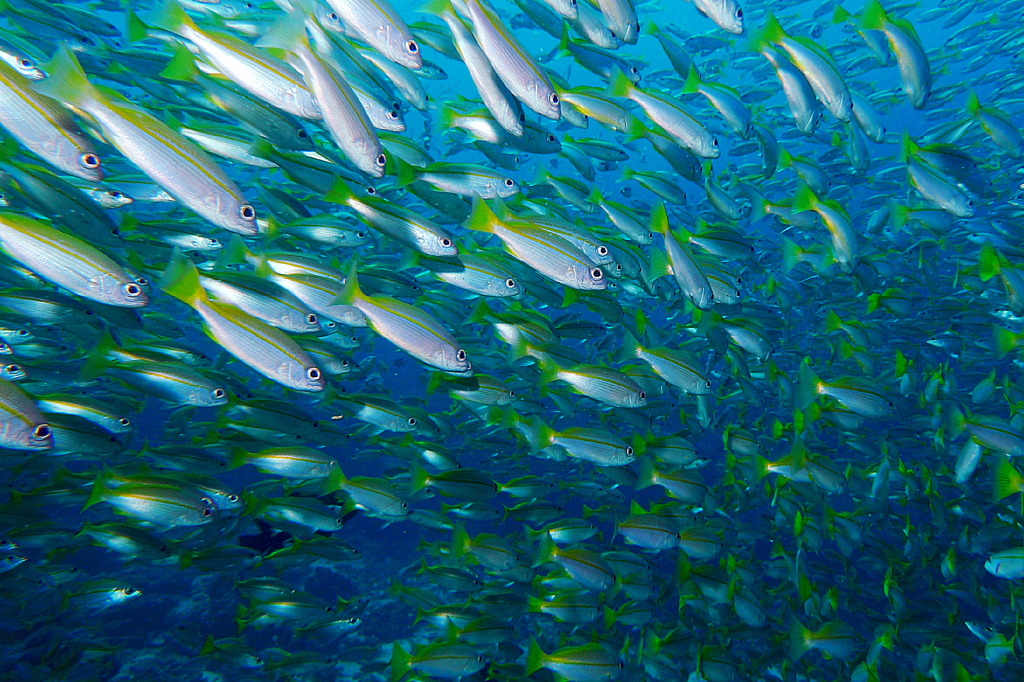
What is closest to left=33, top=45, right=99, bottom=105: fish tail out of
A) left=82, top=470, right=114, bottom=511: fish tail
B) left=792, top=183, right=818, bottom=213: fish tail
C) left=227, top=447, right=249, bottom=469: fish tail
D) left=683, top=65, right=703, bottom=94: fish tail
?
left=82, top=470, right=114, bottom=511: fish tail

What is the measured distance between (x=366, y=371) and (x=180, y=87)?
455 cm

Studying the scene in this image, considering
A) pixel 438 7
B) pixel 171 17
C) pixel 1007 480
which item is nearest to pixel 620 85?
pixel 438 7

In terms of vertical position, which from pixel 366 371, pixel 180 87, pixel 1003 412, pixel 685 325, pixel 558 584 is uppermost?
pixel 180 87

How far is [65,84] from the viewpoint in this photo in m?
2.10

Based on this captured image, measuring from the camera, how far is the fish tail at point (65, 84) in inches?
81.9

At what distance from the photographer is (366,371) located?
8.09 m

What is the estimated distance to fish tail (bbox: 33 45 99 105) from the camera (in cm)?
208

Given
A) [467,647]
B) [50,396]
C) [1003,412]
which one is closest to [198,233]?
[50,396]

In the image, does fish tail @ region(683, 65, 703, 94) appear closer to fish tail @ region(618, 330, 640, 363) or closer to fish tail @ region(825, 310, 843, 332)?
fish tail @ region(618, 330, 640, 363)

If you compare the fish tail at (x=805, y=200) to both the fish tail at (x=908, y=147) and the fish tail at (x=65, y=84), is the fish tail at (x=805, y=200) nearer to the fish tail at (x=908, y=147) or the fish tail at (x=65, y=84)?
the fish tail at (x=908, y=147)

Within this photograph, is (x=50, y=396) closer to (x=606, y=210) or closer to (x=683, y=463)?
(x=606, y=210)

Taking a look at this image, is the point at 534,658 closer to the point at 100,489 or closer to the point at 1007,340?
the point at 100,489

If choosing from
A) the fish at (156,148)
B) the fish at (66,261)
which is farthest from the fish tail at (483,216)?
the fish at (66,261)

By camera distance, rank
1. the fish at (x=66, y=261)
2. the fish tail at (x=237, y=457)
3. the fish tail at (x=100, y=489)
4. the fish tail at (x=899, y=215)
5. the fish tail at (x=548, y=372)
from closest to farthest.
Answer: the fish at (x=66, y=261), the fish tail at (x=100, y=489), the fish tail at (x=237, y=457), the fish tail at (x=548, y=372), the fish tail at (x=899, y=215)
